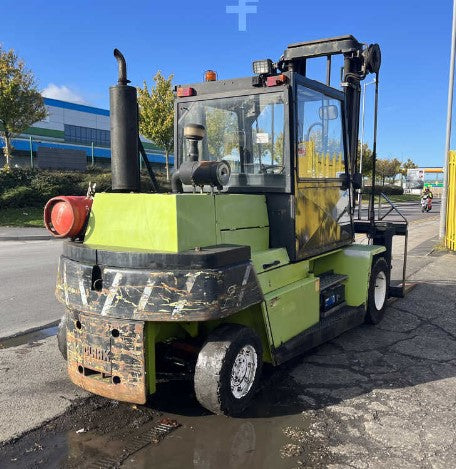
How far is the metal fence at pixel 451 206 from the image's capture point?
12094 millimetres

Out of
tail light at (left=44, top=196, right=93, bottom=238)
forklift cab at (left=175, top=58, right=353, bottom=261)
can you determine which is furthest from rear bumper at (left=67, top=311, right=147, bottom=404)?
forklift cab at (left=175, top=58, right=353, bottom=261)

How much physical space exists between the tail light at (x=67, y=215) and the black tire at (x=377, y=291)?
11.3 ft

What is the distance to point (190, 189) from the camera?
4.59m

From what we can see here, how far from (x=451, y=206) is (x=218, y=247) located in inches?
426

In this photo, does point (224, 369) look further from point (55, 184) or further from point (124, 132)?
point (55, 184)

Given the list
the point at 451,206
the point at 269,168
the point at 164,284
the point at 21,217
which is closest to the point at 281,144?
the point at 269,168

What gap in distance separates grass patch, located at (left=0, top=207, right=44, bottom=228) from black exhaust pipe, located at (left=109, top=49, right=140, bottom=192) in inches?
614

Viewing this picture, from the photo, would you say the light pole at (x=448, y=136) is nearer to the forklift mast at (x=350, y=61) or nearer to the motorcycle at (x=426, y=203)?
the forklift mast at (x=350, y=61)

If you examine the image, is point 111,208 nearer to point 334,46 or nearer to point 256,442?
point 256,442

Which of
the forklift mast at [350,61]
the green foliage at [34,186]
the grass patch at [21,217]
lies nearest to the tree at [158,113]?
the green foliage at [34,186]

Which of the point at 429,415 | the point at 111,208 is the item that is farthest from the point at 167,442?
the point at 429,415

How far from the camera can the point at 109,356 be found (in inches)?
131

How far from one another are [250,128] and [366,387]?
252 centimetres

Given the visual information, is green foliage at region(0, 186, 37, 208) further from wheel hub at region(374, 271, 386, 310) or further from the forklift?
wheel hub at region(374, 271, 386, 310)
